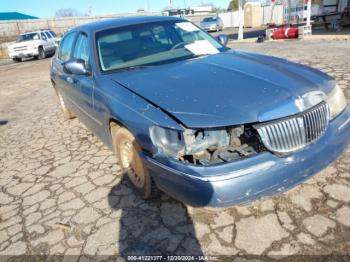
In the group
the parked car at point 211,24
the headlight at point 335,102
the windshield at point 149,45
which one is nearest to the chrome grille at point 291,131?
A: the headlight at point 335,102

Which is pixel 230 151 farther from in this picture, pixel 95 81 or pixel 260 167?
pixel 95 81

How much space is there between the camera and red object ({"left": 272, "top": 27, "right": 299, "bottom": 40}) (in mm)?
13328

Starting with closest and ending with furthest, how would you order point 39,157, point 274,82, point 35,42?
point 274,82
point 39,157
point 35,42

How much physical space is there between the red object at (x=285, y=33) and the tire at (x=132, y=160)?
12.3 metres

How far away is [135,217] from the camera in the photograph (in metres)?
2.88

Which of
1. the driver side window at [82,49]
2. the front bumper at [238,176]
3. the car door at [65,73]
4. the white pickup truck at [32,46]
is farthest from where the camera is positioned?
the white pickup truck at [32,46]

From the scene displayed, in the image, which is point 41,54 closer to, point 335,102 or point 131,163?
point 131,163

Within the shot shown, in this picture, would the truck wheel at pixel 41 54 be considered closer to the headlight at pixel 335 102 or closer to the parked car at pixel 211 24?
the parked car at pixel 211 24

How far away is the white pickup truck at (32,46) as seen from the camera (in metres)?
19.9

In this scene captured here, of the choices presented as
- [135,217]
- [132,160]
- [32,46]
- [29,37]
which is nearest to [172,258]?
[135,217]

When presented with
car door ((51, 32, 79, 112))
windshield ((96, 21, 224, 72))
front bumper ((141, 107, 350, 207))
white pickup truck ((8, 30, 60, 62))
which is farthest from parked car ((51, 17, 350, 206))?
white pickup truck ((8, 30, 60, 62))

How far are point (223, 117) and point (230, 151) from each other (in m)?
0.28

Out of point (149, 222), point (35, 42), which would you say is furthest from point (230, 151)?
point (35, 42)

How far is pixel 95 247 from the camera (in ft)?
8.54
